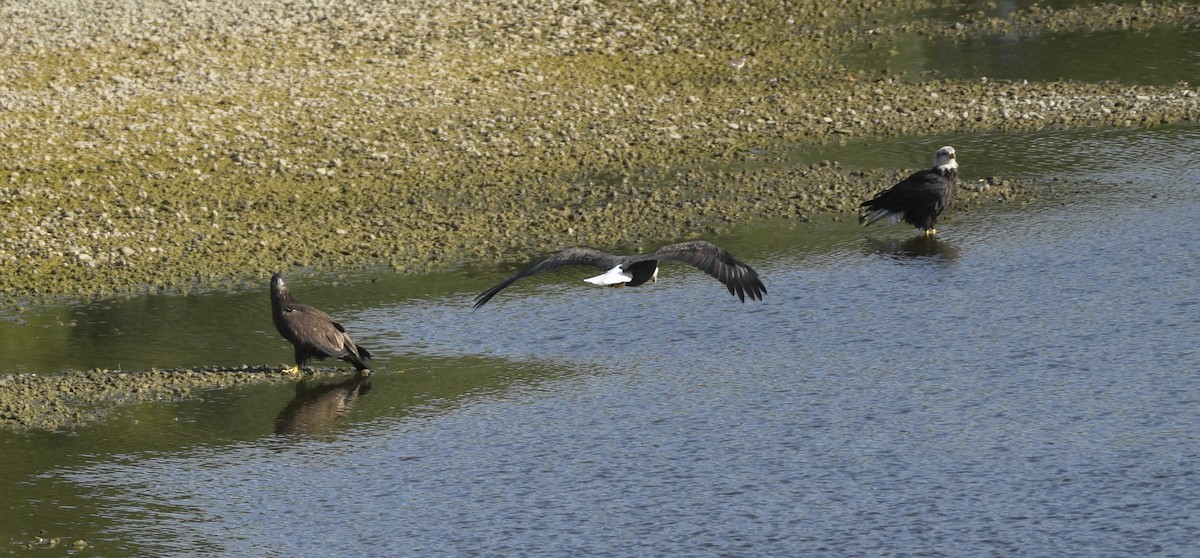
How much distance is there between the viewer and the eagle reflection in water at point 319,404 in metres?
15.6

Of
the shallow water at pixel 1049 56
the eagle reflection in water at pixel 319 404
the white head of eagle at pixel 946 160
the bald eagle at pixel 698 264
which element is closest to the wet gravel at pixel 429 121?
the shallow water at pixel 1049 56

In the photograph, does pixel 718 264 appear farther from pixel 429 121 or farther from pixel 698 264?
pixel 429 121

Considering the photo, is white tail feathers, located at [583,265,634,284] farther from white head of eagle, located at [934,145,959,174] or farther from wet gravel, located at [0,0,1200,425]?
white head of eagle, located at [934,145,959,174]

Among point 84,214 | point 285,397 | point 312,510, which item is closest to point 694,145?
point 84,214

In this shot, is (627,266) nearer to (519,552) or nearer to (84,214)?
(519,552)

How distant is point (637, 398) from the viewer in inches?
629

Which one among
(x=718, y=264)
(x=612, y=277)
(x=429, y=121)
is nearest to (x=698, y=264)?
(x=718, y=264)

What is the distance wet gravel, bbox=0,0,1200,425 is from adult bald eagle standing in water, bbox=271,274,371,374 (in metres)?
1.26

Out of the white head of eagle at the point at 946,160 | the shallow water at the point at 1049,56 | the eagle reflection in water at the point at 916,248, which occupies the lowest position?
the eagle reflection in water at the point at 916,248

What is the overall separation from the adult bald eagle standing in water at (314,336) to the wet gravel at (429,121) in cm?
126

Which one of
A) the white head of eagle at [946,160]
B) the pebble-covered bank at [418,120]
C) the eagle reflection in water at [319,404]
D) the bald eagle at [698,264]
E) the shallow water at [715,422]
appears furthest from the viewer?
the pebble-covered bank at [418,120]

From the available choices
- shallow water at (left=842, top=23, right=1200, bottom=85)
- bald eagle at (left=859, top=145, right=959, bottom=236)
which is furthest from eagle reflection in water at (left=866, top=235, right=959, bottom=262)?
shallow water at (left=842, top=23, right=1200, bottom=85)

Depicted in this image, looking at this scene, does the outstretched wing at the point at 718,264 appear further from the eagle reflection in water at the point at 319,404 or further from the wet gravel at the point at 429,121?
the wet gravel at the point at 429,121

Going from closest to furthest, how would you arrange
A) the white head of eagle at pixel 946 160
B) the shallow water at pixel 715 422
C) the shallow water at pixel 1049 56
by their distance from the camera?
the shallow water at pixel 715 422
the white head of eagle at pixel 946 160
the shallow water at pixel 1049 56
